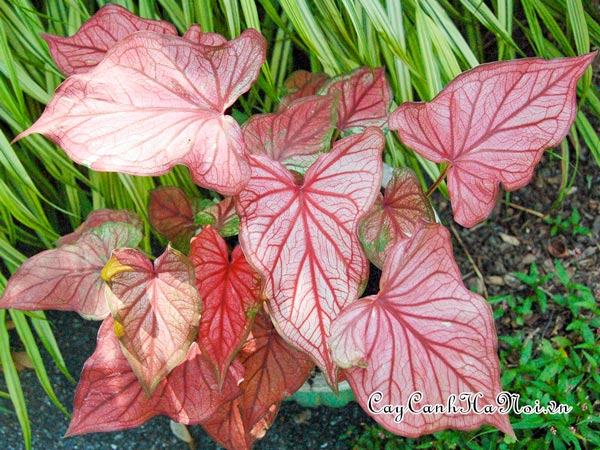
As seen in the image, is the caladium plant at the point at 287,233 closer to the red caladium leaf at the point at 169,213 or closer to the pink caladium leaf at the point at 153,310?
the pink caladium leaf at the point at 153,310

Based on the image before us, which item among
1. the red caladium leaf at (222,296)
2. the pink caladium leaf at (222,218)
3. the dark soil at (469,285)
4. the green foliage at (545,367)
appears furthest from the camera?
the dark soil at (469,285)

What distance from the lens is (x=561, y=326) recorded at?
164 centimetres

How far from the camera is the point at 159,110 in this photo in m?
0.98

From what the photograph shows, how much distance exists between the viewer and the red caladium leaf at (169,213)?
1328 mm

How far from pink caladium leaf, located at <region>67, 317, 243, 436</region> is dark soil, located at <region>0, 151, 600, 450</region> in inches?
22.7

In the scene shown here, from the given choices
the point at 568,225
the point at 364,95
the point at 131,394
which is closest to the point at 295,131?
the point at 364,95

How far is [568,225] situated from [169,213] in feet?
3.38

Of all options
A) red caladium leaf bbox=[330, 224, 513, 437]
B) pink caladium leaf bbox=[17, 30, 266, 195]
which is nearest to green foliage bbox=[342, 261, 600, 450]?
red caladium leaf bbox=[330, 224, 513, 437]

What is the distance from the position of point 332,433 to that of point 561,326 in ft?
2.01

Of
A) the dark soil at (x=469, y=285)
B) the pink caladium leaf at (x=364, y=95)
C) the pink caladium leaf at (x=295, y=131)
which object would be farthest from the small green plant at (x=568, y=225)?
the pink caladium leaf at (x=295, y=131)

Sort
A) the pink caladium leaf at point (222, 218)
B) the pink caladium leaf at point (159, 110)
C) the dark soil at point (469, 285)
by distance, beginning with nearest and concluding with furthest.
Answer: the pink caladium leaf at point (159, 110), the pink caladium leaf at point (222, 218), the dark soil at point (469, 285)

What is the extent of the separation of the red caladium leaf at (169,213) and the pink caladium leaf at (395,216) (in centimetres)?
38

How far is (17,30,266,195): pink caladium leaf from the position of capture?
36.4 inches

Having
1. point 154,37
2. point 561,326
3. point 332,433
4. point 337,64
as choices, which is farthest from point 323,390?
point 154,37
